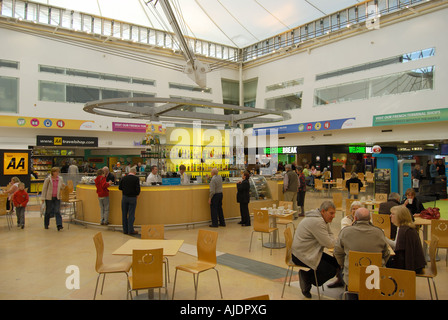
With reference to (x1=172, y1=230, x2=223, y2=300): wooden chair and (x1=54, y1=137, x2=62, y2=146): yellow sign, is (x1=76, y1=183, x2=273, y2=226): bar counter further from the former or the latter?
(x1=54, y1=137, x2=62, y2=146): yellow sign

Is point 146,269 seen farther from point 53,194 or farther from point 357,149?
point 357,149

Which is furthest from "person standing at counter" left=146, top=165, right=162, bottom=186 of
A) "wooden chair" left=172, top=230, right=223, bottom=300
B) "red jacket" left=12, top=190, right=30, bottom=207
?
"wooden chair" left=172, top=230, right=223, bottom=300

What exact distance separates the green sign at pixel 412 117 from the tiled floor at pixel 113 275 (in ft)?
31.6

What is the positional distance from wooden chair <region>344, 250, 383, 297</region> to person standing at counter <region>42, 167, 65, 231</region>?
25.0 feet

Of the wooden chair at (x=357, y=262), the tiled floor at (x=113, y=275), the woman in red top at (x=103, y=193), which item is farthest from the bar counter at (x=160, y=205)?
the wooden chair at (x=357, y=262)

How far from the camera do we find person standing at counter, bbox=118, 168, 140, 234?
7965mm

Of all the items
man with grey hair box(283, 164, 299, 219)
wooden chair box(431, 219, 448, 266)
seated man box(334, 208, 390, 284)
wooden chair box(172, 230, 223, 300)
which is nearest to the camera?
seated man box(334, 208, 390, 284)

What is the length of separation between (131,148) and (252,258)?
1734 centimetres

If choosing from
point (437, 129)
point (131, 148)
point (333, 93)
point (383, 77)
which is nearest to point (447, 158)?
point (437, 129)

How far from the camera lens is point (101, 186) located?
855 cm

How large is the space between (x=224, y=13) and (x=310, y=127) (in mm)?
8767

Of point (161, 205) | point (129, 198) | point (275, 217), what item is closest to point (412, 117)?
point (275, 217)

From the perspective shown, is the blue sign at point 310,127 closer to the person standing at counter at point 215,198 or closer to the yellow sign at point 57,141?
the person standing at counter at point 215,198
